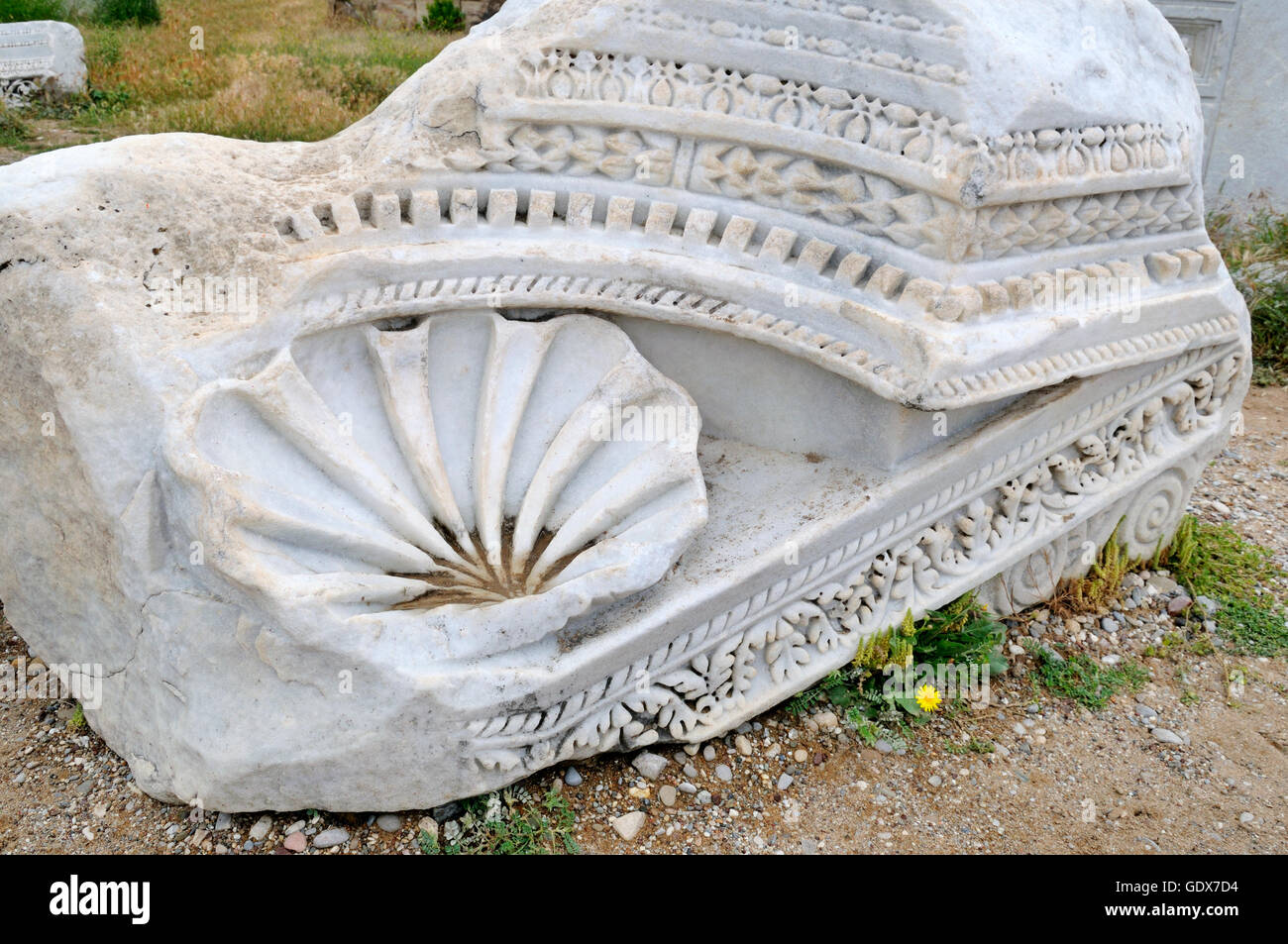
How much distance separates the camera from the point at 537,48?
253cm

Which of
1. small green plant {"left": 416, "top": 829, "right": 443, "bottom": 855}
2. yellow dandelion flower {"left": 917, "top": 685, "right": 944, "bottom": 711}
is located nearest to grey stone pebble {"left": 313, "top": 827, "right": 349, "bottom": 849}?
small green plant {"left": 416, "top": 829, "right": 443, "bottom": 855}

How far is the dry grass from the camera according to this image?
5516 mm

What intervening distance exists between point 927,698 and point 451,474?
1.26 meters

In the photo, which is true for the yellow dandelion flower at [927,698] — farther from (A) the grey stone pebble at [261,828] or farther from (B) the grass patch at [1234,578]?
(A) the grey stone pebble at [261,828]

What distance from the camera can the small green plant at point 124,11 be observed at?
760 centimetres

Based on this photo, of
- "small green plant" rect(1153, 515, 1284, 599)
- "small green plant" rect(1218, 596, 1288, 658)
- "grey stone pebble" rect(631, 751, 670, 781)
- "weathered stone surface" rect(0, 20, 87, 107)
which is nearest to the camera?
"grey stone pebble" rect(631, 751, 670, 781)

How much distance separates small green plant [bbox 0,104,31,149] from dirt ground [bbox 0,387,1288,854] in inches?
152

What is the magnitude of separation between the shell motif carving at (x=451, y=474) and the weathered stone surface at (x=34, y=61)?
16.6 feet

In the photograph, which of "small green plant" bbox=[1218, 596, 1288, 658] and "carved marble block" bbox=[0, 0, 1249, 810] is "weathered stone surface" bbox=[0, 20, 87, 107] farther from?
"small green plant" bbox=[1218, 596, 1288, 658]

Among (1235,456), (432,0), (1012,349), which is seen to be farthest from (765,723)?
(432,0)

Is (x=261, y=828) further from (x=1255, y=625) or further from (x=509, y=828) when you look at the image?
(x=1255, y=625)

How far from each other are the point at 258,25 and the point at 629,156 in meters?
6.56

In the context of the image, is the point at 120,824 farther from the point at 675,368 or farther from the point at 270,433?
the point at 675,368

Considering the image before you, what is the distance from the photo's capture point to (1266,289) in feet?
15.4
